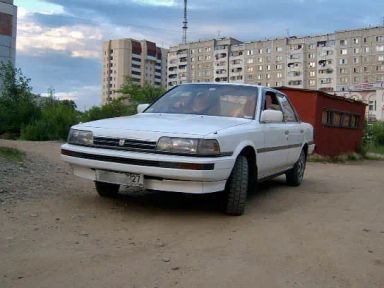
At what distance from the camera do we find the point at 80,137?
5.70 metres

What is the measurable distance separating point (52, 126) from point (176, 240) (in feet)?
55.0

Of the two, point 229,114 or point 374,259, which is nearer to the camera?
point 374,259

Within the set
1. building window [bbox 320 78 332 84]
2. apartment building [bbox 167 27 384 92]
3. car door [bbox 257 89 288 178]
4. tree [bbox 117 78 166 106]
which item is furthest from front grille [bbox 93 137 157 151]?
building window [bbox 320 78 332 84]

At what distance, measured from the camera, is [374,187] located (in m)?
9.23

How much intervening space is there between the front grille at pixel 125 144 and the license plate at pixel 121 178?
27 centimetres

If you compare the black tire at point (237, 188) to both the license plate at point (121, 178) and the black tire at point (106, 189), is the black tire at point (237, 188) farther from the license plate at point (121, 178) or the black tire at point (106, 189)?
the black tire at point (106, 189)

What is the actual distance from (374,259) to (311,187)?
4534 mm

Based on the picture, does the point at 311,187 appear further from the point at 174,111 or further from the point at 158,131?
the point at 158,131

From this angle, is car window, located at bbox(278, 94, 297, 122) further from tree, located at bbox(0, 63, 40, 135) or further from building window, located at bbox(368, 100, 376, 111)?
building window, located at bbox(368, 100, 376, 111)

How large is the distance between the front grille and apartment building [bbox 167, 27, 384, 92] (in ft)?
306

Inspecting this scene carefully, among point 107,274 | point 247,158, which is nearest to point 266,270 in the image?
point 107,274

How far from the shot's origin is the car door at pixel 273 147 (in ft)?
21.3

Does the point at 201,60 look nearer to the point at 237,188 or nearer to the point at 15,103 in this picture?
the point at 15,103

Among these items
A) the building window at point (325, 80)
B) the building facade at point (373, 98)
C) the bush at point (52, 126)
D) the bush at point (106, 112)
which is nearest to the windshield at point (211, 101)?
the bush at point (52, 126)
